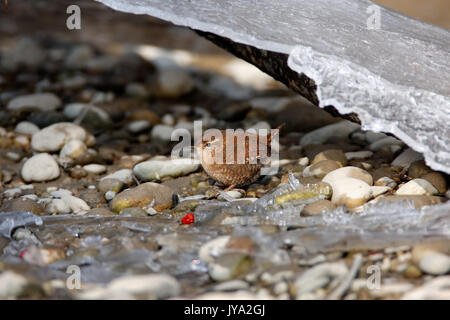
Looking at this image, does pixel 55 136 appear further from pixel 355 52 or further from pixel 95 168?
pixel 355 52

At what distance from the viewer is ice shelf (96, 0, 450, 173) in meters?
3.57

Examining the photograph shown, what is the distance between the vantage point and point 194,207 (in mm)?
4109

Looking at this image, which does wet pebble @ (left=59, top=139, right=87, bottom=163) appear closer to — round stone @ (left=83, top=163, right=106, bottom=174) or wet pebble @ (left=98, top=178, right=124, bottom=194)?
round stone @ (left=83, top=163, right=106, bottom=174)

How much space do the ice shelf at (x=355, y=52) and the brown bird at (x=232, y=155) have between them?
2.58 feet

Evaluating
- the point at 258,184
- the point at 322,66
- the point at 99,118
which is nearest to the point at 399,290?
the point at 322,66

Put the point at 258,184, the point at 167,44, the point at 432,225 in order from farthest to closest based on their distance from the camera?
the point at 167,44
the point at 258,184
the point at 432,225

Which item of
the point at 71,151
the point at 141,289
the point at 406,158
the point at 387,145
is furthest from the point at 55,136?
the point at 406,158

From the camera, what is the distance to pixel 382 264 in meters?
3.04

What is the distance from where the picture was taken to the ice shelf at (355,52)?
357 cm

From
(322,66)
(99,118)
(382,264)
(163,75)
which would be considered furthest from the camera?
(163,75)

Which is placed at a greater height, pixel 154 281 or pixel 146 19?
pixel 146 19

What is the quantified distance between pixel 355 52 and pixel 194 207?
5.30 feet
